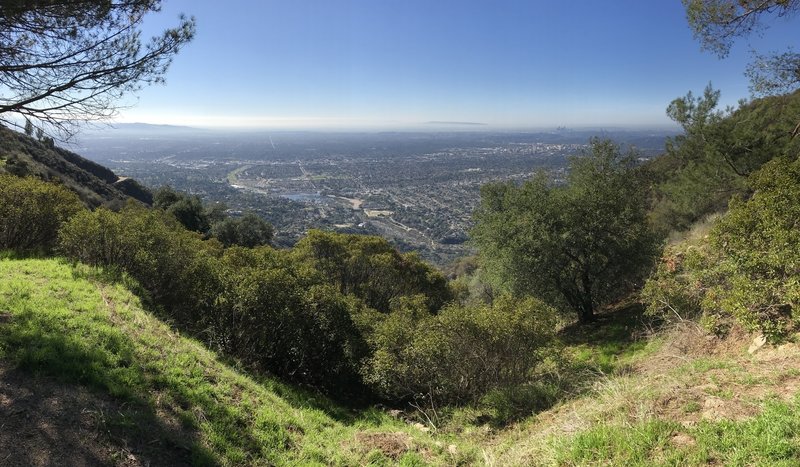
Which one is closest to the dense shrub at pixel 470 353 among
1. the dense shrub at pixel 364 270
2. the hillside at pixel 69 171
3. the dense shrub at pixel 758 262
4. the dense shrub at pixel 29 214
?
the dense shrub at pixel 758 262

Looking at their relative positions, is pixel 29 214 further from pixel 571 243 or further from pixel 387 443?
pixel 571 243

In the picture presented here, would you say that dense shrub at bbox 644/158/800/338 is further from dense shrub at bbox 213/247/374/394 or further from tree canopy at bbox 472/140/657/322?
dense shrub at bbox 213/247/374/394

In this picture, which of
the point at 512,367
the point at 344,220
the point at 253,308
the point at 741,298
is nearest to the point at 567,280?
the point at 512,367

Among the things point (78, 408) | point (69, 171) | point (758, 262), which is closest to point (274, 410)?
point (78, 408)

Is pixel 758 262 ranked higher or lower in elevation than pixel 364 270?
higher

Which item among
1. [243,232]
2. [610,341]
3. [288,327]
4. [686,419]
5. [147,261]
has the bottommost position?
[243,232]

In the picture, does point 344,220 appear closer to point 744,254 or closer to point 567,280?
point 567,280
